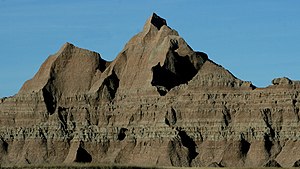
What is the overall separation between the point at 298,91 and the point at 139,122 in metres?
26.2

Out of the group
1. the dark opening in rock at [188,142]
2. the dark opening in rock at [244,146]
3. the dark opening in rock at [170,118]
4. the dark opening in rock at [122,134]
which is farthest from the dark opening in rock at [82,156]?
the dark opening in rock at [244,146]

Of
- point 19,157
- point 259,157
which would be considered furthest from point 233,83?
point 19,157

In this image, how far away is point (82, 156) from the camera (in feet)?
642

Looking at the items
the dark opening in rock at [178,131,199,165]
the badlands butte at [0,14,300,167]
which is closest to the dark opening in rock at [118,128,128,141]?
the badlands butte at [0,14,300,167]

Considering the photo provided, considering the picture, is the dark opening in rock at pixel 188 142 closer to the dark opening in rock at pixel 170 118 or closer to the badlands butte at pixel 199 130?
the badlands butte at pixel 199 130

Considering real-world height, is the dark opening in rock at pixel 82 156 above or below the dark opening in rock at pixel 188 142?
below

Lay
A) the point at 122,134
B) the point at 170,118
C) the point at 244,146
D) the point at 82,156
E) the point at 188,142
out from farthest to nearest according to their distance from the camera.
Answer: the point at 122,134
the point at 82,156
the point at 170,118
the point at 188,142
the point at 244,146

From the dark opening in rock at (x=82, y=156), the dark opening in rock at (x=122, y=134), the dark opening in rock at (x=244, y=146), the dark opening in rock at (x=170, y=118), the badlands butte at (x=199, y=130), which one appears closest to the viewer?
the badlands butte at (x=199, y=130)

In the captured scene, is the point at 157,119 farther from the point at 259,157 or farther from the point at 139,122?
the point at 259,157

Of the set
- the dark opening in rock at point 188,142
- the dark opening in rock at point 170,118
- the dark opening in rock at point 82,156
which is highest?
the dark opening in rock at point 170,118

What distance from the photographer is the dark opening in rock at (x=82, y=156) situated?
7643 inches

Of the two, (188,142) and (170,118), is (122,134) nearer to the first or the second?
(170,118)

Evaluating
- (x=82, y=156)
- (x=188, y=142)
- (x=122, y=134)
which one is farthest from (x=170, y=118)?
(x=82, y=156)

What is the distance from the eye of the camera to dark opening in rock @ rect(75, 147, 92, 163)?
194m
